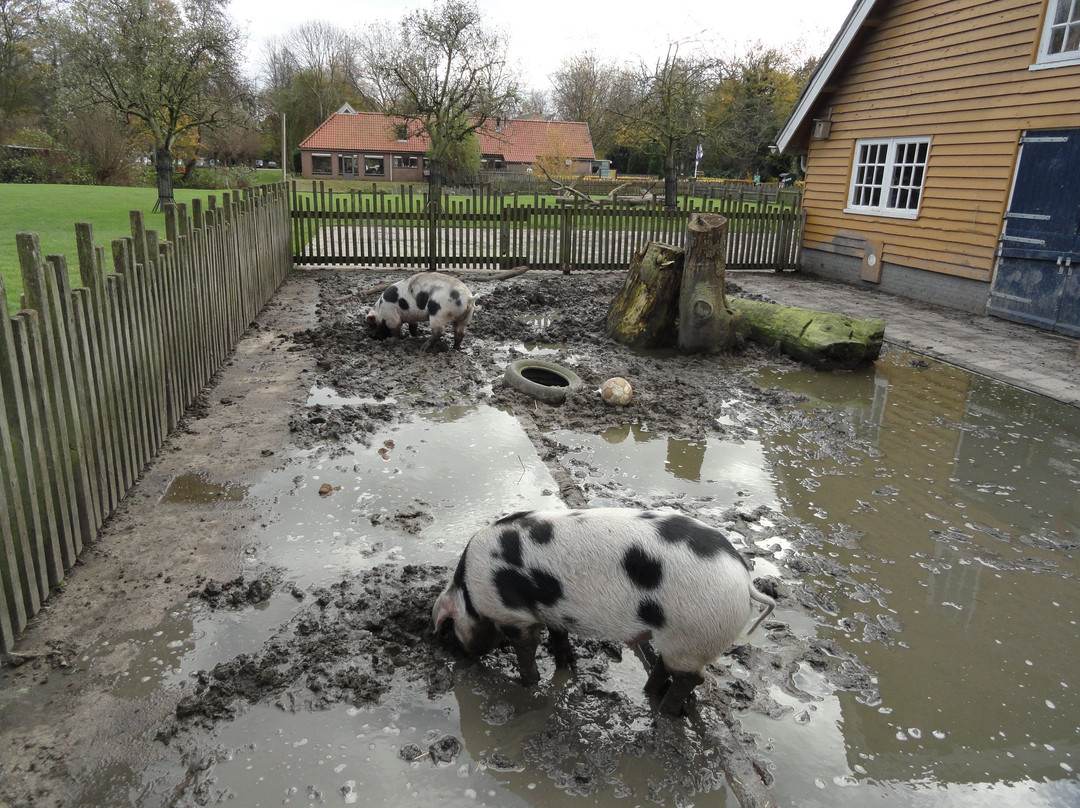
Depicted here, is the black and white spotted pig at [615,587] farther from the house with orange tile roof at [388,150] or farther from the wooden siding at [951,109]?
the house with orange tile roof at [388,150]

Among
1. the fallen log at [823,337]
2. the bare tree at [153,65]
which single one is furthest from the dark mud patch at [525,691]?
the bare tree at [153,65]

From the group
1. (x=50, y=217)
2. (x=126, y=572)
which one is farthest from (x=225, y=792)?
(x=50, y=217)

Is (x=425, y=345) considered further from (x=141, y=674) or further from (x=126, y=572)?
(x=141, y=674)

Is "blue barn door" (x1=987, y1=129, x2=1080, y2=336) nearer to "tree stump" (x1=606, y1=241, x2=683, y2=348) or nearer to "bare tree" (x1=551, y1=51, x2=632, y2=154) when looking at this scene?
"tree stump" (x1=606, y1=241, x2=683, y2=348)

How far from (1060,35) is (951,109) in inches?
72.5

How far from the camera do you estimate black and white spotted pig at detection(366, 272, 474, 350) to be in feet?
25.5

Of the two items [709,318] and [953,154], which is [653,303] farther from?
[953,154]

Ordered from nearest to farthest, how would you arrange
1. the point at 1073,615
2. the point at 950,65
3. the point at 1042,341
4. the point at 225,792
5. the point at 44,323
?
1. the point at 225,792
2. the point at 44,323
3. the point at 1073,615
4. the point at 1042,341
5. the point at 950,65

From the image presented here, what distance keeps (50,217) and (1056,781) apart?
1986 centimetres

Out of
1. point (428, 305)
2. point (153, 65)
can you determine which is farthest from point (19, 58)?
point (428, 305)

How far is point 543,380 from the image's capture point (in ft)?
23.2

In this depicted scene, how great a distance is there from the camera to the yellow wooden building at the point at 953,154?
964 centimetres

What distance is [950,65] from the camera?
11.4m

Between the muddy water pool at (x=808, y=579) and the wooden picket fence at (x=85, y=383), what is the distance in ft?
1.76
